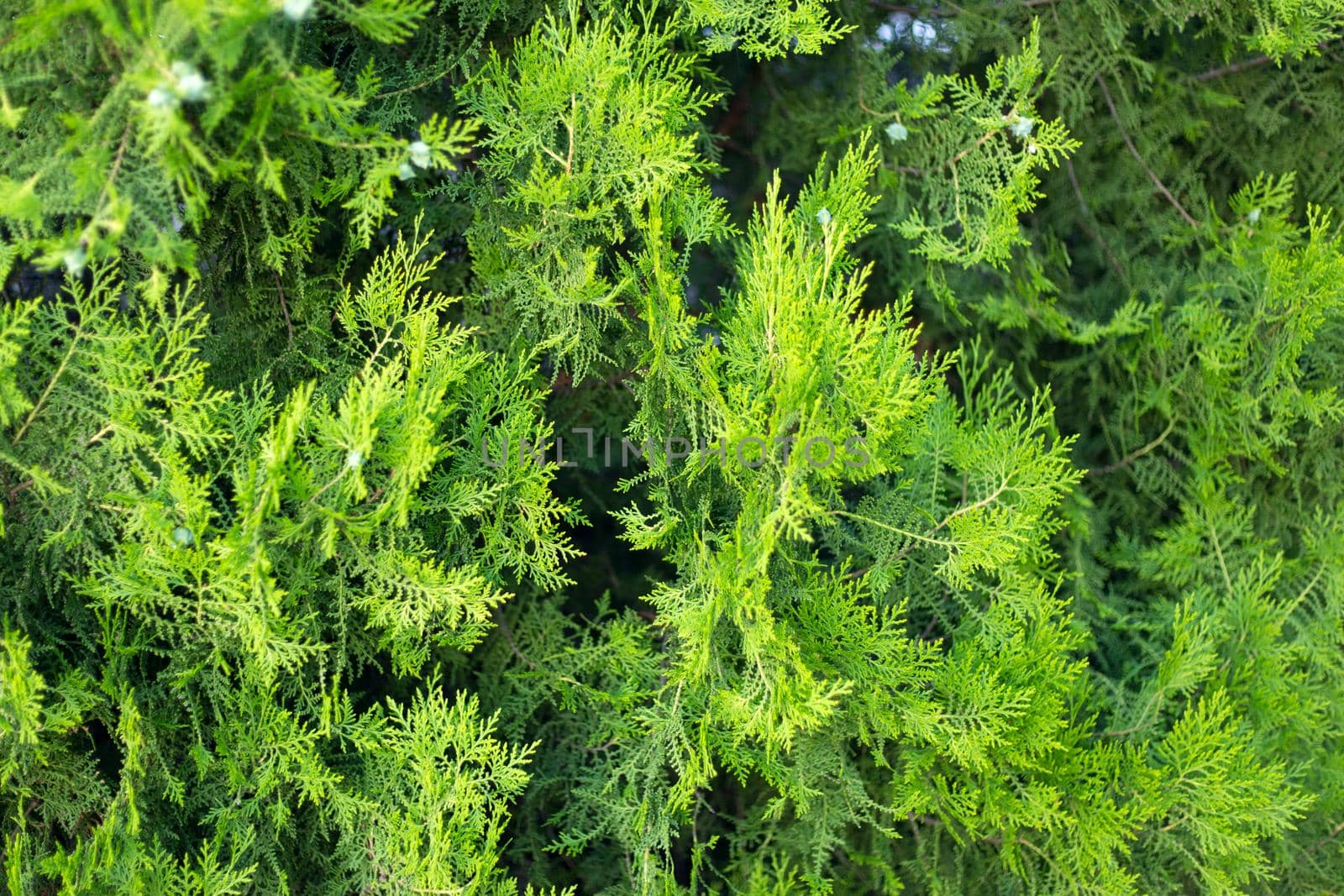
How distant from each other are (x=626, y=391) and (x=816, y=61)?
814 mm

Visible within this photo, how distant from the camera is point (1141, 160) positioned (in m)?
1.80

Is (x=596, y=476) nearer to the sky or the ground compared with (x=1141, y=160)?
nearer to the ground

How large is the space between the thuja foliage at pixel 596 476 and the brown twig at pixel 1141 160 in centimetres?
4

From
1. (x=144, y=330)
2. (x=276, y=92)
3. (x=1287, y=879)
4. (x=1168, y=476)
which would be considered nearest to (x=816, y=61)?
(x=1168, y=476)

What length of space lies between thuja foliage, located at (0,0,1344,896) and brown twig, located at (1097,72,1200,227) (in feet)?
0.12

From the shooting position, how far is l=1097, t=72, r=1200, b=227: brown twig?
176cm

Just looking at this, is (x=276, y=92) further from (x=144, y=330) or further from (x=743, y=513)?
(x=743, y=513)

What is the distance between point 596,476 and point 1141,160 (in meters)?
1.19

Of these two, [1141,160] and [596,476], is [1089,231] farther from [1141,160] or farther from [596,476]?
[596,476]

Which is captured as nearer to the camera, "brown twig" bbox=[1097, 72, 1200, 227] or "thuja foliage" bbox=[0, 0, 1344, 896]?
"thuja foliage" bbox=[0, 0, 1344, 896]

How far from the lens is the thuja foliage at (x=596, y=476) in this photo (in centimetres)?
112

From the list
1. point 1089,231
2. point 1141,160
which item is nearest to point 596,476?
point 1089,231

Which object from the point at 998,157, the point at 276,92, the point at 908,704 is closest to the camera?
the point at 276,92

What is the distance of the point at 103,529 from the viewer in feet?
3.93
